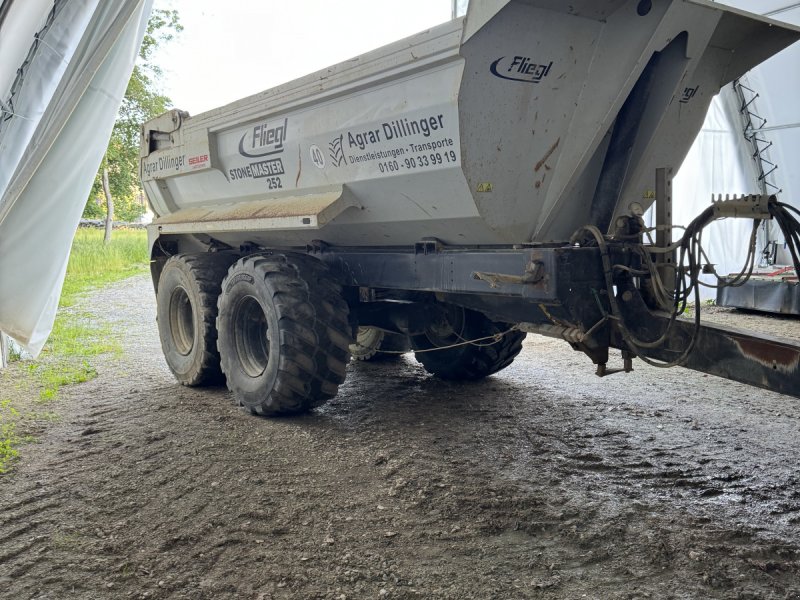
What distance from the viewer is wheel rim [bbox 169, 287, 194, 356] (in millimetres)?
6492

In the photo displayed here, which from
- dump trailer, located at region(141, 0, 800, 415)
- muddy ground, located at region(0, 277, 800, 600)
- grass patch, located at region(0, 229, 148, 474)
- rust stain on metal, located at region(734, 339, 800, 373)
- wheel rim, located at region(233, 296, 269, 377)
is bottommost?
muddy ground, located at region(0, 277, 800, 600)

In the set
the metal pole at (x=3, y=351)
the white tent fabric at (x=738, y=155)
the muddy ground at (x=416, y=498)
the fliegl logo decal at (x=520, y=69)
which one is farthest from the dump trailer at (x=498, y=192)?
the white tent fabric at (x=738, y=155)

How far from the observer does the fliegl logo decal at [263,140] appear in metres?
5.07

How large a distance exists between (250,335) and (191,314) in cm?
123

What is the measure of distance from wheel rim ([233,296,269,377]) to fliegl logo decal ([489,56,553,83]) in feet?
8.86

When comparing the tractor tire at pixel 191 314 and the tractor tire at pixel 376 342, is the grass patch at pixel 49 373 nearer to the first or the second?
the tractor tire at pixel 191 314

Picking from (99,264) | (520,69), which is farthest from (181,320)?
(99,264)

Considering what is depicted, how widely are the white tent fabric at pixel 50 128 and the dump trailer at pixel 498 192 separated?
1.03 m

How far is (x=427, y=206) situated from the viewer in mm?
4109

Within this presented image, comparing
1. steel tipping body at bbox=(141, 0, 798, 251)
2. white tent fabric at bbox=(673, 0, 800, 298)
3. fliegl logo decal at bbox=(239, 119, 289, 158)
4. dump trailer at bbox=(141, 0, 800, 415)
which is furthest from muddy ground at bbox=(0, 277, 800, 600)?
white tent fabric at bbox=(673, 0, 800, 298)

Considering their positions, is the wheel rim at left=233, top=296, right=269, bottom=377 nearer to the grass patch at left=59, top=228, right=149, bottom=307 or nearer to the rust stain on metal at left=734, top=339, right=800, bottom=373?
the rust stain on metal at left=734, top=339, right=800, bottom=373

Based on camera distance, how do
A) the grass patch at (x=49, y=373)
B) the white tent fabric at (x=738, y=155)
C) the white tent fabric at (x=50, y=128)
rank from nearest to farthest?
1. the white tent fabric at (x=50, y=128)
2. the grass patch at (x=49, y=373)
3. the white tent fabric at (x=738, y=155)

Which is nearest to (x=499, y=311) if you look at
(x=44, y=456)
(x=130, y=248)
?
(x=44, y=456)

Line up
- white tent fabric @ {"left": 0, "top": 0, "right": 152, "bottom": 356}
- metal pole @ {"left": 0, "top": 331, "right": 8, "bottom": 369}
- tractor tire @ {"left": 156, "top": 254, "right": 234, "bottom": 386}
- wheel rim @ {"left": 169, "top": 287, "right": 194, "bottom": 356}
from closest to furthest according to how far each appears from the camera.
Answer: white tent fabric @ {"left": 0, "top": 0, "right": 152, "bottom": 356} < tractor tire @ {"left": 156, "top": 254, "right": 234, "bottom": 386} < wheel rim @ {"left": 169, "top": 287, "right": 194, "bottom": 356} < metal pole @ {"left": 0, "top": 331, "right": 8, "bottom": 369}
